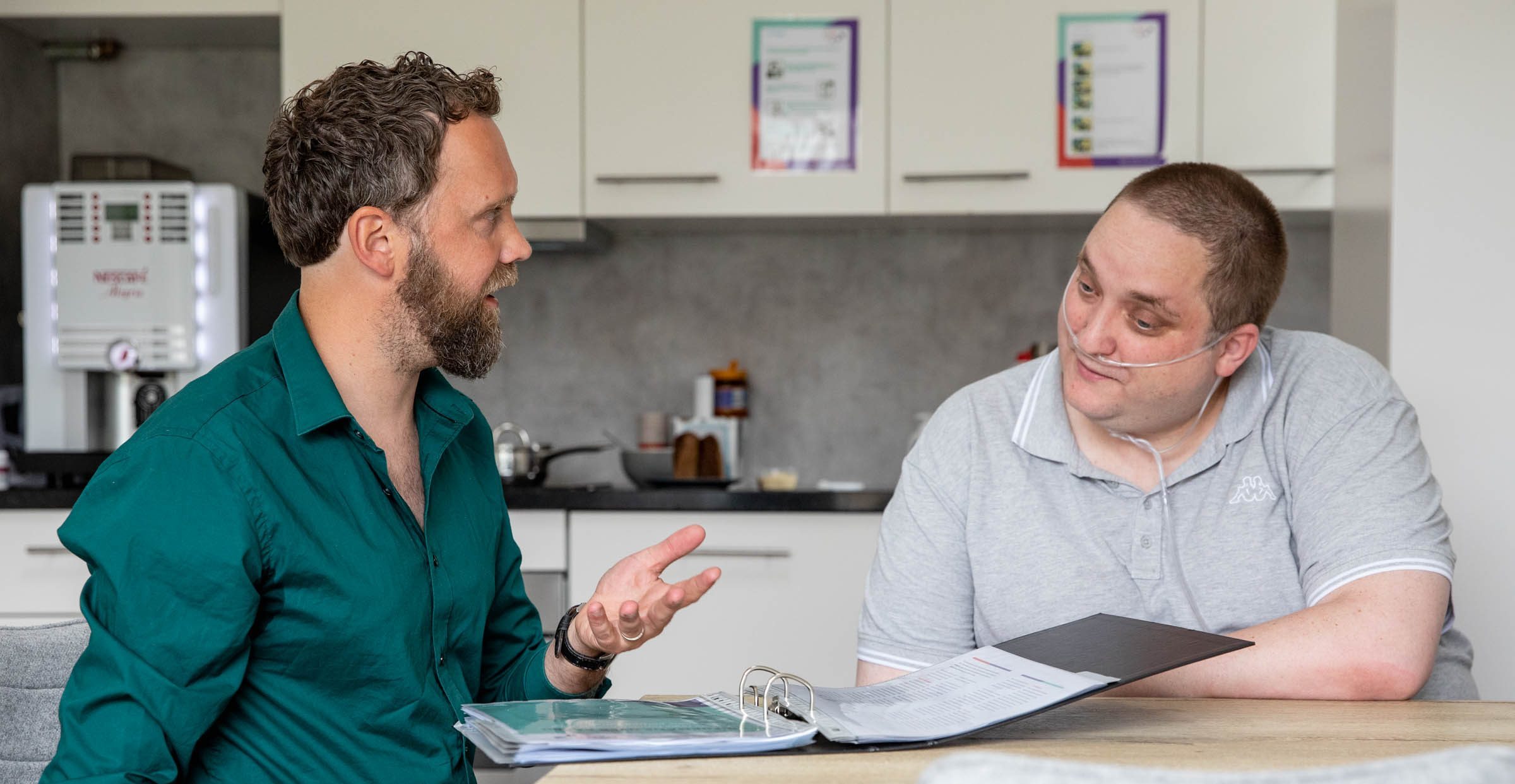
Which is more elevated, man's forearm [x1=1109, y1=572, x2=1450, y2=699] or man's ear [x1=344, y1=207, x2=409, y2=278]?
man's ear [x1=344, y1=207, x2=409, y2=278]

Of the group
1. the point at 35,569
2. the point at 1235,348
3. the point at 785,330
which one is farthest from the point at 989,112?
the point at 35,569

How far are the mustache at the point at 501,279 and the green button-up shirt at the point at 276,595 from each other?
0.13m

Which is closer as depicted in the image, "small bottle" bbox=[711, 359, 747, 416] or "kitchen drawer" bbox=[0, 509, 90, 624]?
"kitchen drawer" bbox=[0, 509, 90, 624]

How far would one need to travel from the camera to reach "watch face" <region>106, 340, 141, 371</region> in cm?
273

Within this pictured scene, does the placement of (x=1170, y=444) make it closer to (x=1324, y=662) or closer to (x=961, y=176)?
(x=1324, y=662)

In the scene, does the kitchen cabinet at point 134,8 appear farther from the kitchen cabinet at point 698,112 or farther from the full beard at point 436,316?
the full beard at point 436,316

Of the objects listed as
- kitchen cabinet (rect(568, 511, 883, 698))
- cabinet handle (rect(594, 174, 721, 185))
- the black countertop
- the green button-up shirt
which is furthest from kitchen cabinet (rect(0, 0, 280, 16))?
the green button-up shirt

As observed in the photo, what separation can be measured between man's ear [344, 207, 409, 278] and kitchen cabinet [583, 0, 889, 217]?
1.58 m

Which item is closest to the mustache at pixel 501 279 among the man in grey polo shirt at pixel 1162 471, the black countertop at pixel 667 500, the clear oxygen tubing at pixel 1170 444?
the man in grey polo shirt at pixel 1162 471

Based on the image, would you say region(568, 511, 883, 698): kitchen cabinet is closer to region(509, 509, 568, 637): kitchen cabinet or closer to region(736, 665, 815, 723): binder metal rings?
region(509, 509, 568, 637): kitchen cabinet

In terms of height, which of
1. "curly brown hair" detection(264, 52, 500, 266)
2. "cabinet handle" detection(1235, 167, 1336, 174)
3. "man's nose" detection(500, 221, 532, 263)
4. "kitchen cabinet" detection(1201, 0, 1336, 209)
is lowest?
"man's nose" detection(500, 221, 532, 263)

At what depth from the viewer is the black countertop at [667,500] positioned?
8.14 feet

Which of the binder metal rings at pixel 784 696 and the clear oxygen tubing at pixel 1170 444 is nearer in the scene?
the binder metal rings at pixel 784 696

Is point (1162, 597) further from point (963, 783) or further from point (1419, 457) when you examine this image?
point (963, 783)
